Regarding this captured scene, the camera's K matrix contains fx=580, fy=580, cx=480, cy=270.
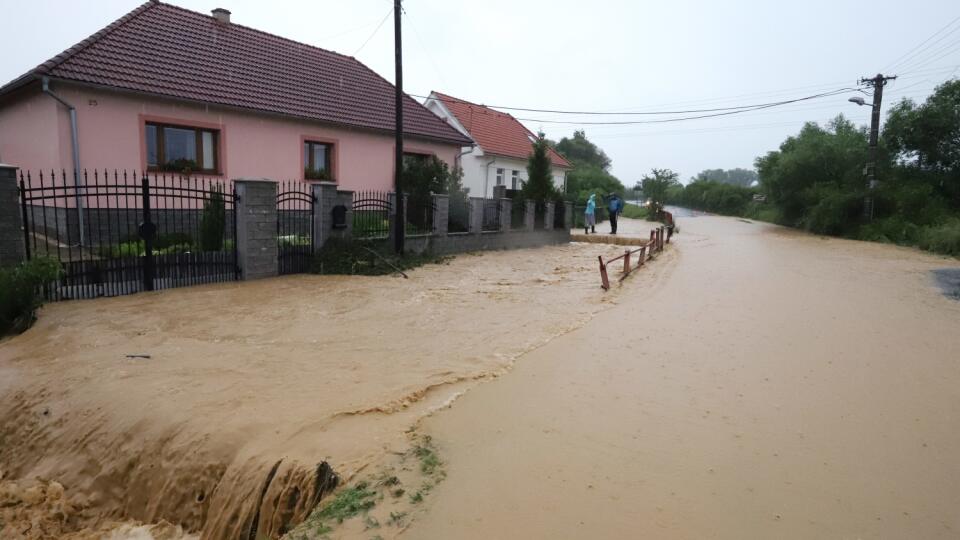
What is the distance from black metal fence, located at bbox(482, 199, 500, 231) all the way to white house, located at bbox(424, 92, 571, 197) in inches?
289

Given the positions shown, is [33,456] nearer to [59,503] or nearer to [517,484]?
[59,503]

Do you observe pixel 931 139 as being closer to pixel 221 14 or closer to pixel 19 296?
pixel 221 14

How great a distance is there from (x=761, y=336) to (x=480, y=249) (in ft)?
35.4

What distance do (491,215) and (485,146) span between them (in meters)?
9.84

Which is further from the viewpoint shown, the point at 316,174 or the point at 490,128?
the point at 490,128

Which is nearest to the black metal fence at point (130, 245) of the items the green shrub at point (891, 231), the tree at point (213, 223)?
the tree at point (213, 223)

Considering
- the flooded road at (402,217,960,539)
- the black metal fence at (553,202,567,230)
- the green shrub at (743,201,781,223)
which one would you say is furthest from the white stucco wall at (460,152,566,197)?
the flooded road at (402,217,960,539)

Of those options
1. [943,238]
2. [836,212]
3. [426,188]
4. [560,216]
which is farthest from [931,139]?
[426,188]

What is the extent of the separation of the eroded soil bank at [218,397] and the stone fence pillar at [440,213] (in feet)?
22.6

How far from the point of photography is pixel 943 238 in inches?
754

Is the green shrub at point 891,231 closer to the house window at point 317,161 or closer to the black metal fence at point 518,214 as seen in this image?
the black metal fence at point 518,214

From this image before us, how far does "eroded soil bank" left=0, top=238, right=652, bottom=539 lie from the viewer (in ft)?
13.5

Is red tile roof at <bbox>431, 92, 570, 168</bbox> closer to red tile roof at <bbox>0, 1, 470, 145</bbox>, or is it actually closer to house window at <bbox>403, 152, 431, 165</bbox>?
red tile roof at <bbox>0, 1, 470, 145</bbox>

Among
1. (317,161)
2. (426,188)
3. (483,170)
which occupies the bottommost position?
(426,188)
